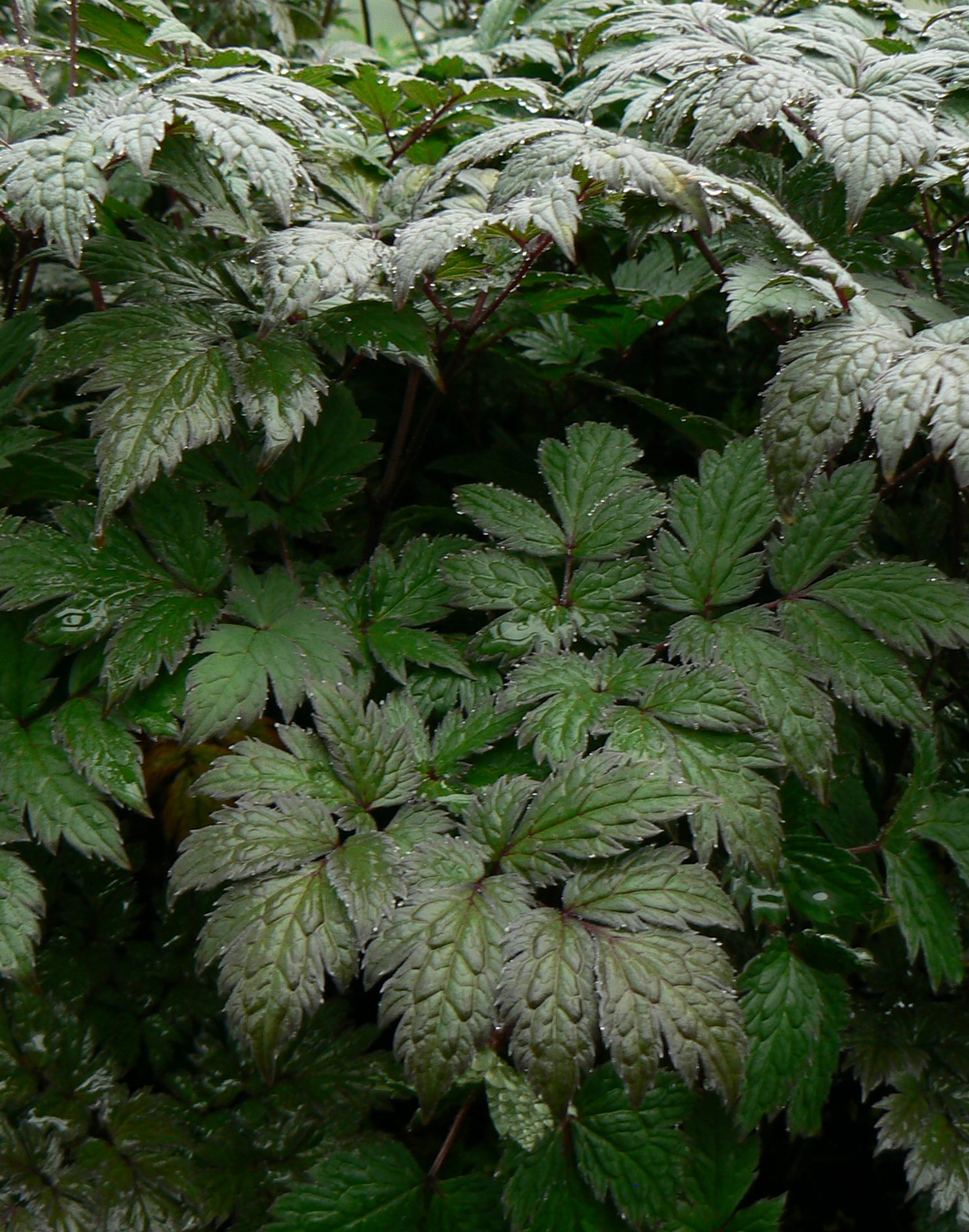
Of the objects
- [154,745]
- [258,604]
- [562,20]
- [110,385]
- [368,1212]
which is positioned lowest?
[368,1212]

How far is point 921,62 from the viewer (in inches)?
40.3

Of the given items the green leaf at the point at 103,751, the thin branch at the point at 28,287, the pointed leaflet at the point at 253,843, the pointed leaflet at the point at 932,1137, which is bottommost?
the pointed leaflet at the point at 932,1137

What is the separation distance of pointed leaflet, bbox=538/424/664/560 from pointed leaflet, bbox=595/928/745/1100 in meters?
0.41

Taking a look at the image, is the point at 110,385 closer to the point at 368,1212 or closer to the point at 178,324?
the point at 178,324

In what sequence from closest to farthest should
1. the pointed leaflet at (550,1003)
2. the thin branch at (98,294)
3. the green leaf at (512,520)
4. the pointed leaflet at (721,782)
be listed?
the pointed leaflet at (550,1003)
the pointed leaflet at (721,782)
the green leaf at (512,520)
the thin branch at (98,294)

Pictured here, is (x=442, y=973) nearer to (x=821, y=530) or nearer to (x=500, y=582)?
(x=500, y=582)

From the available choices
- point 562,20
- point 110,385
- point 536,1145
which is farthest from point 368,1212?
point 562,20

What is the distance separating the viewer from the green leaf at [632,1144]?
831 millimetres

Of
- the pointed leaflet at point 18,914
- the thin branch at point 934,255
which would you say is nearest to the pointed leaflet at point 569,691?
the pointed leaflet at point 18,914

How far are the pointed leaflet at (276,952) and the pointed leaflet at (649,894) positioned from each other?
7.4 inches

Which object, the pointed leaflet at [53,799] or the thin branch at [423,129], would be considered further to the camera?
the thin branch at [423,129]

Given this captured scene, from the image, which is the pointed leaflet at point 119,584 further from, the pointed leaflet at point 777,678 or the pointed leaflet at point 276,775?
the pointed leaflet at point 777,678

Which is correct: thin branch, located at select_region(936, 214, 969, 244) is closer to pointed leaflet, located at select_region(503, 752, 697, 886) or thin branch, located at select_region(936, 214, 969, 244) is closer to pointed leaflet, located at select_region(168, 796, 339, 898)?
pointed leaflet, located at select_region(503, 752, 697, 886)

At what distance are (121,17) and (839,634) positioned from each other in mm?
1176
